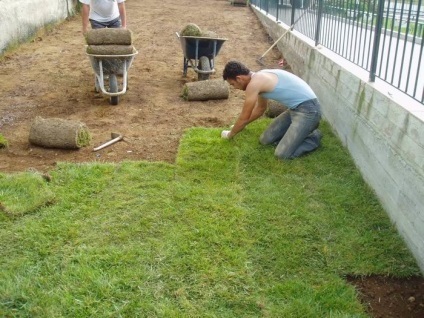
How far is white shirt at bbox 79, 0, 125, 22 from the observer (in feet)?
22.9

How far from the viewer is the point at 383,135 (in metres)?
3.74

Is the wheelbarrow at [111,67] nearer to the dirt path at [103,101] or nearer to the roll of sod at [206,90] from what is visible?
the dirt path at [103,101]

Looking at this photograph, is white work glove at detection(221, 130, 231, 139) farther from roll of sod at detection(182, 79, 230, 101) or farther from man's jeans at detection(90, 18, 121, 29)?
man's jeans at detection(90, 18, 121, 29)

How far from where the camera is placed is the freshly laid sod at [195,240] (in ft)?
9.07

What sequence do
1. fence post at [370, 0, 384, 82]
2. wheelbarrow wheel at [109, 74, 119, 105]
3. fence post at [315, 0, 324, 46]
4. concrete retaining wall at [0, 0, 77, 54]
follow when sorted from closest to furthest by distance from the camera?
fence post at [370, 0, 384, 82]
wheelbarrow wheel at [109, 74, 119, 105]
fence post at [315, 0, 324, 46]
concrete retaining wall at [0, 0, 77, 54]

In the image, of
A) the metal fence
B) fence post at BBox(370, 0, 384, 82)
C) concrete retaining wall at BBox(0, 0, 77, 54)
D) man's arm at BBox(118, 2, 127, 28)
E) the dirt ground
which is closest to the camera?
the metal fence

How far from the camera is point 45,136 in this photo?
487 centimetres

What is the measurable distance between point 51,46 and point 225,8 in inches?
478

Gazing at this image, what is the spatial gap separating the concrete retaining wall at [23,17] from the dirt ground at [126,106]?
0.98 ft

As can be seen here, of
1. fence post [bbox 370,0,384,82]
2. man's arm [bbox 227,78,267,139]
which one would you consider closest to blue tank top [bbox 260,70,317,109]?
man's arm [bbox 227,78,267,139]

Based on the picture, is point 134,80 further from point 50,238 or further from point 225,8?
point 225,8

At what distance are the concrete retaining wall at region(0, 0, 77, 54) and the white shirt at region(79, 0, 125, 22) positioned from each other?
335cm

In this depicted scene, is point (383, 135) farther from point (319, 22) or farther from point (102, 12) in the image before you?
point (102, 12)

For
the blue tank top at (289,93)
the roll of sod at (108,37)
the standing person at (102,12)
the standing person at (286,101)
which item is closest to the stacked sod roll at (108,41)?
the roll of sod at (108,37)
